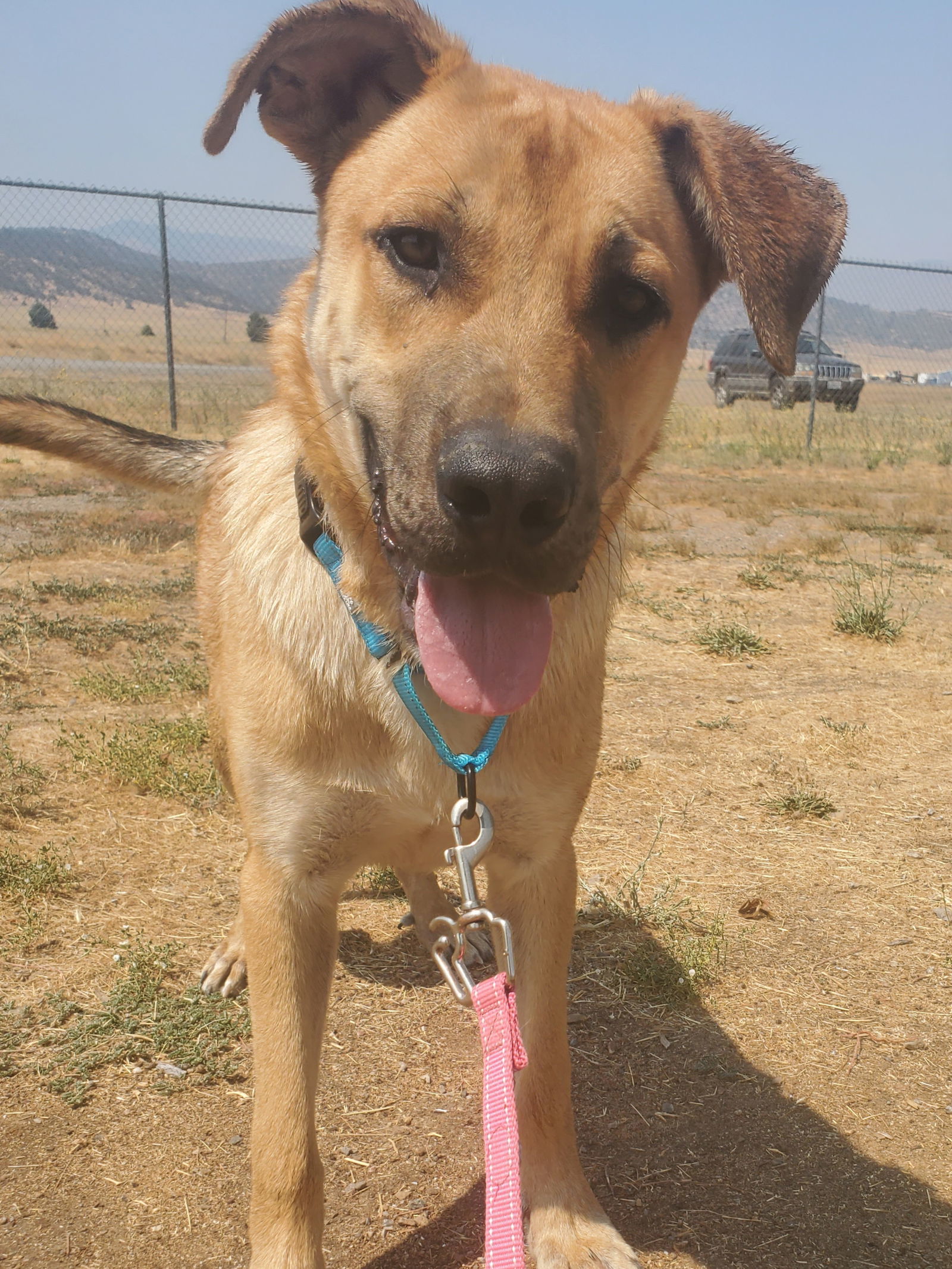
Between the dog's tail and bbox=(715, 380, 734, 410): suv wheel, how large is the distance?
2097 cm

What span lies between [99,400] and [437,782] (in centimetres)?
1457

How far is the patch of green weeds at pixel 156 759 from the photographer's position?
12.9 ft

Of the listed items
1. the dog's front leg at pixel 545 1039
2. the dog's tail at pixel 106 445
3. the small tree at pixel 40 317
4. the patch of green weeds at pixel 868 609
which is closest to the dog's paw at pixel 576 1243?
the dog's front leg at pixel 545 1039

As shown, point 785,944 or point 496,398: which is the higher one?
point 496,398

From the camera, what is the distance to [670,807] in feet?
13.6

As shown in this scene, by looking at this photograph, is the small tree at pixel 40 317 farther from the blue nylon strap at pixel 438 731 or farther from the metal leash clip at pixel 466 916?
the metal leash clip at pixel 466 916

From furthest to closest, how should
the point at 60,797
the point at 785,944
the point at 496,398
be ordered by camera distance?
the point at 60,797 < the point at 785,944 < the point at 496,398

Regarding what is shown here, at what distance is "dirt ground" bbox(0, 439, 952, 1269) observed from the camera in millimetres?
2293

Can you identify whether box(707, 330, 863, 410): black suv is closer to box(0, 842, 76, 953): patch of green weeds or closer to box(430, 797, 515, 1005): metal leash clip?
box(0, 842, 76, 953): patch of green weeds

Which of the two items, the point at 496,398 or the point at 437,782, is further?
the point at 437,782

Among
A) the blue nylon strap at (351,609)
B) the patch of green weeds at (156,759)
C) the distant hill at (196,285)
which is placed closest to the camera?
the blue nylon strap at (351,609)

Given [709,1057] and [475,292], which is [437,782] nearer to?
Result: [475,292]

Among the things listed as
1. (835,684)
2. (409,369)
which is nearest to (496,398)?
(409,369)

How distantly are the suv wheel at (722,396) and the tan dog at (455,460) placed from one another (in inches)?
856
